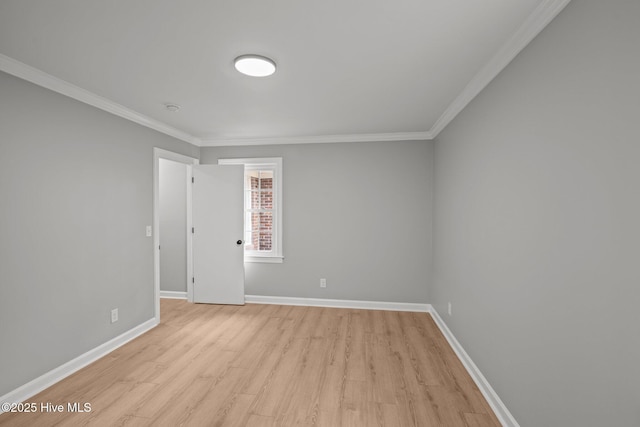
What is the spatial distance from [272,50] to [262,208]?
9.62ft

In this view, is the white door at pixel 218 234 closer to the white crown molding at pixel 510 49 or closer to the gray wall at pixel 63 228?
the gray wall at pixel 63 228

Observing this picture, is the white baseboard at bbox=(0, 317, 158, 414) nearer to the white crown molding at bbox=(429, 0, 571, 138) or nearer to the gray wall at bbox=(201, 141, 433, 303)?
the gray wall at bbox=(201, 141, 433, 303)

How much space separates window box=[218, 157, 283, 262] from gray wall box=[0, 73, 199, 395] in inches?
59.1

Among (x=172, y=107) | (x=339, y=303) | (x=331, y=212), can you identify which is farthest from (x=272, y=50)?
(x=339, y=303)

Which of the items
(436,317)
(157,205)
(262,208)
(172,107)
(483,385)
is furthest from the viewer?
(262,208)

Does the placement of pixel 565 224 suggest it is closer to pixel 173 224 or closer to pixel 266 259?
pixel 266 259

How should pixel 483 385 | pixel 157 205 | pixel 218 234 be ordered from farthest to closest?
1. pixel 218 234
2. pixel 157 205
3. pixel 483 385

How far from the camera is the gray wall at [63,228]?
2143 mm

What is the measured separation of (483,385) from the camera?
2289 millimetres

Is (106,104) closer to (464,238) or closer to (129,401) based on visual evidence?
(129,401)

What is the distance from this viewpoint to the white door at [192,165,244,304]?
→ 14.3 ft

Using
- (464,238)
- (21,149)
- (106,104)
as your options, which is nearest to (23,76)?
(21,149)

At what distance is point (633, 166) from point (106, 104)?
3.78 metres

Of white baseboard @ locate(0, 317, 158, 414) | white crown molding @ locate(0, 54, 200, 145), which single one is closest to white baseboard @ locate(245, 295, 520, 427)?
white baseboard @ locate(0, 317, 158, 414)
